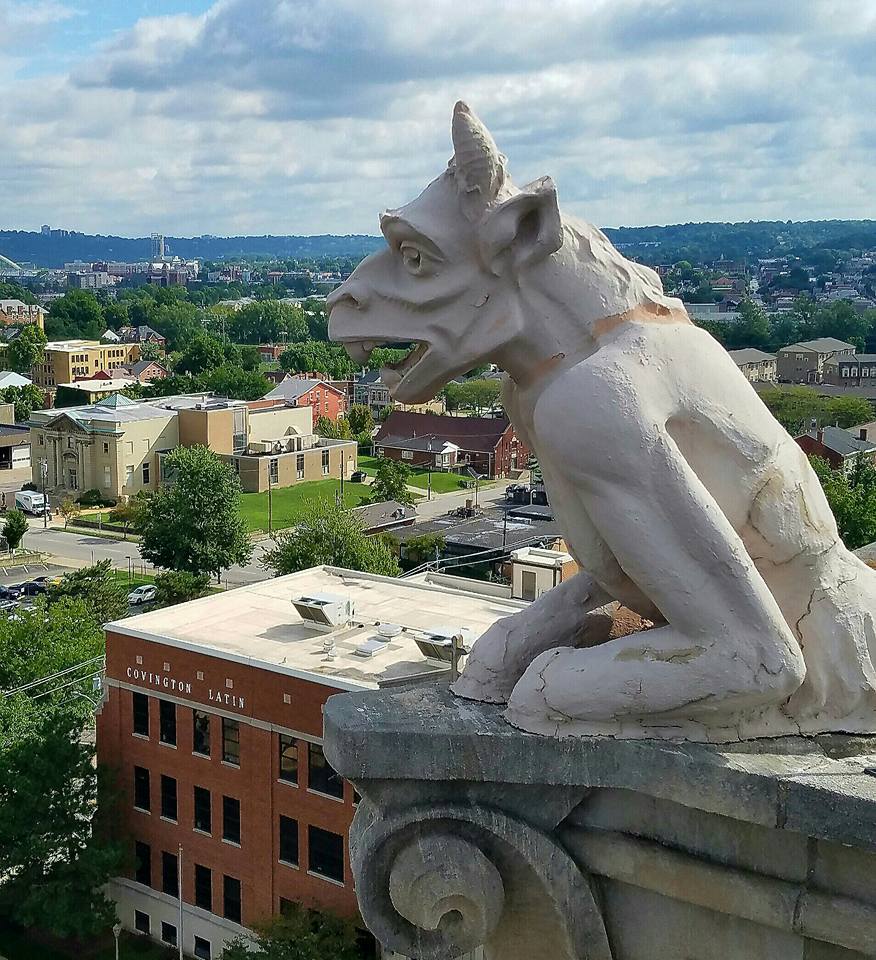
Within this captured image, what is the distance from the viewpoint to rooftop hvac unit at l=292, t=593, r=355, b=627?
2547 centimetres

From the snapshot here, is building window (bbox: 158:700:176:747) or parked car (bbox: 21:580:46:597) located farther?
parked car (bbox: 21:580:46:597)

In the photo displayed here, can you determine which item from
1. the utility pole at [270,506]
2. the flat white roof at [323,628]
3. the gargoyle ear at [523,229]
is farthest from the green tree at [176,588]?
the gargoyle ear at [523,229]

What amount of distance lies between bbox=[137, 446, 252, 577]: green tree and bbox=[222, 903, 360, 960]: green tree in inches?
1229

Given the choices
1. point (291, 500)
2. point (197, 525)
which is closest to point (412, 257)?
point (197, 525)

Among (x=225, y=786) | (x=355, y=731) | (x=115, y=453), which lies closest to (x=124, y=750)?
(x=225, y=786)

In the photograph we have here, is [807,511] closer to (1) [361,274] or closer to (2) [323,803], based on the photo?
(1) [361,274]

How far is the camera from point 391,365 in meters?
5.94

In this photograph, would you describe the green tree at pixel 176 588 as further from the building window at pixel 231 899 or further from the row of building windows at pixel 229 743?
the building window at pixel 231 899

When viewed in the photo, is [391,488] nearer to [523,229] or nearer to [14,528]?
[14,528]

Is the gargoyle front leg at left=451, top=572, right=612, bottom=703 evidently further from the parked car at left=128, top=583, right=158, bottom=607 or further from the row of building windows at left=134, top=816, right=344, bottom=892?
the parked car at left=128, top=583, right=158, bottom=607

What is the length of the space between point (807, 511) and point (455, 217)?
223 cm

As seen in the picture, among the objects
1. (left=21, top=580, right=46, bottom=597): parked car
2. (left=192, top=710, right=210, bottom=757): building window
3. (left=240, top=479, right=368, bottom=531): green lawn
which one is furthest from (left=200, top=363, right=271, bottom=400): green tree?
(left=192, top=710, right=210, bottom=757): building window

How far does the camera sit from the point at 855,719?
18.6 ft

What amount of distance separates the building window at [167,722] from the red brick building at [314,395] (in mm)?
71231
